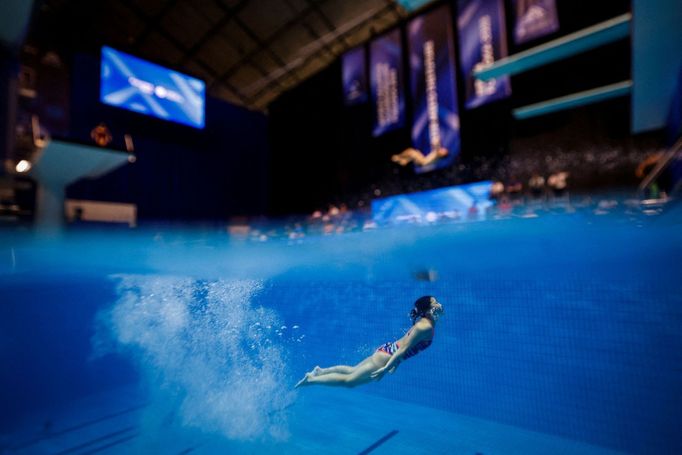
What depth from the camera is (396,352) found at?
510cm

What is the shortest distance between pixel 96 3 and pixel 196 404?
471 inches

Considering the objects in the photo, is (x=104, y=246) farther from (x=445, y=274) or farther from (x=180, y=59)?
(x=180, y=59)

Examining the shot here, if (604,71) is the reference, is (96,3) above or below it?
above

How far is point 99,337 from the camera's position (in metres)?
10.7

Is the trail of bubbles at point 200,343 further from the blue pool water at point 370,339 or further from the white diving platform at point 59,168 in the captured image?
the white diving platform at point 59,168

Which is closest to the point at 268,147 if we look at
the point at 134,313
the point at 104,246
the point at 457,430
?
the point at 134,313

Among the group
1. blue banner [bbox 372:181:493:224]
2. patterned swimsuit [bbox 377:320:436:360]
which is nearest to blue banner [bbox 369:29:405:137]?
blue banner [bbox 372:181:493:224]

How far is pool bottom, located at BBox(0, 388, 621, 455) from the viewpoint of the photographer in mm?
5105

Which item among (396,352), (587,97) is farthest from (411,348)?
(587,97)

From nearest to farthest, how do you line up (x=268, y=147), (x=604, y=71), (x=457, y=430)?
(x=457, y=430), (x=604, y=71), (x=268, y=147)

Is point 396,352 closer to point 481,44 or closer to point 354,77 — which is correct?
point 481,44

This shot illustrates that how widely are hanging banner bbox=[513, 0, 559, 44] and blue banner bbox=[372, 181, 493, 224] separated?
3.67 meters

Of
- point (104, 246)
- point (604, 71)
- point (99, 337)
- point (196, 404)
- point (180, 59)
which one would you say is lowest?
point (196, 404)

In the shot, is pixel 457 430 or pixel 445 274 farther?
pixel 445 274
